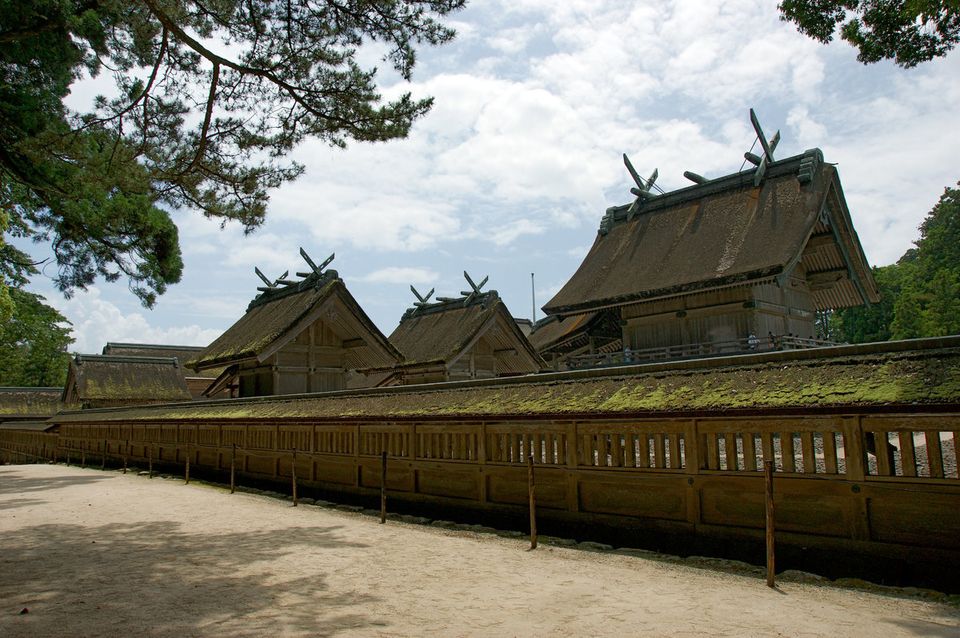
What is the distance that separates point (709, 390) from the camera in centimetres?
671

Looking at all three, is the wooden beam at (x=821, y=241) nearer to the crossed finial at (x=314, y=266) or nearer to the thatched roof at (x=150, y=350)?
the crossed finial at (x=314, y=266)

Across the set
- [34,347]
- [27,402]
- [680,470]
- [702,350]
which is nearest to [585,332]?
[702,350]

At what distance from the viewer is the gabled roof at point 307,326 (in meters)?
21.5

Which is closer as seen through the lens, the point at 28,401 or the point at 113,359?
the point at 113,359

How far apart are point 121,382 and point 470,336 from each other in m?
23.4

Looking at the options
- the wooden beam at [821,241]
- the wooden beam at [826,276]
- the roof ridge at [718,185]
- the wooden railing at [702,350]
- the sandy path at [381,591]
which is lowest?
Result: the sandy path at [381,591]

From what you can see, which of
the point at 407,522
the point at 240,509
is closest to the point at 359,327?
the point at 240,509

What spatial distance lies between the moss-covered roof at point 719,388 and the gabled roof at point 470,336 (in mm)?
12900

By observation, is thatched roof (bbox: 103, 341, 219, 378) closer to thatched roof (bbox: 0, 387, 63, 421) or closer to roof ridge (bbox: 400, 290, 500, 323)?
thatched roof (bbox: 0, 387, 63, 421)

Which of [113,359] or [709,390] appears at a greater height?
[113,359]

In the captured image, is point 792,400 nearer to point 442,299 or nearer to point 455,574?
point 455,574

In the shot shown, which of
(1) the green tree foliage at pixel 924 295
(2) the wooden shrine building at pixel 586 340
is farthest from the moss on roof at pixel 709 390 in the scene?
(1) the green tree foliage at pixel 924 295

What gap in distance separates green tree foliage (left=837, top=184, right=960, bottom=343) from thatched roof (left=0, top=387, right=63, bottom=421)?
55.6 metres

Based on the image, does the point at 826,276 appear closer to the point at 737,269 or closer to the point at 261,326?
the point at 737,269
